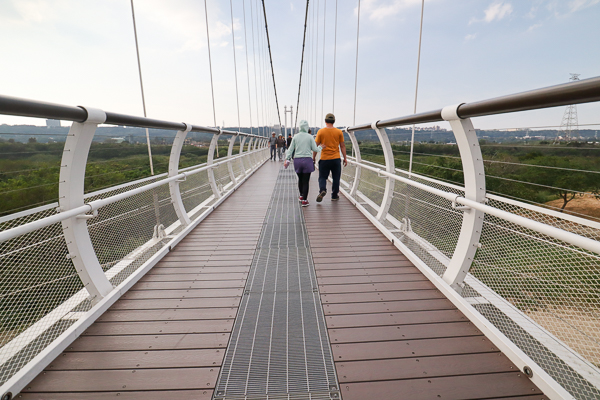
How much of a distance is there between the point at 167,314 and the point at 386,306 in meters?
1.40

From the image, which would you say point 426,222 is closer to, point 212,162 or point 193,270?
point 193,270

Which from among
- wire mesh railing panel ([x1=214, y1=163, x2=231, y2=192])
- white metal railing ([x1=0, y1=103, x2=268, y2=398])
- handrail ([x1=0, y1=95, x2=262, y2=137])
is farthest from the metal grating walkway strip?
wire mesh railing panel ([x1=214, y1=163, x2=231, y2=192])

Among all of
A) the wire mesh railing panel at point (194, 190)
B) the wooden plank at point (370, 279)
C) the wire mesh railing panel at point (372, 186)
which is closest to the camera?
the wooden plank at point (370, 279)

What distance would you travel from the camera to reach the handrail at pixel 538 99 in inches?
39.0

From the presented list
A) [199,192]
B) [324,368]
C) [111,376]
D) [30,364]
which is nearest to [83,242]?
[30,364]

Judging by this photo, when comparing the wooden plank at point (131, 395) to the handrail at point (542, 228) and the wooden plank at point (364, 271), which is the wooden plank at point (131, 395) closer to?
the wooden plank at point (364, 271)

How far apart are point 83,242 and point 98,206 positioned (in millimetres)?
225

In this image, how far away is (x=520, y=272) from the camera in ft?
5.14

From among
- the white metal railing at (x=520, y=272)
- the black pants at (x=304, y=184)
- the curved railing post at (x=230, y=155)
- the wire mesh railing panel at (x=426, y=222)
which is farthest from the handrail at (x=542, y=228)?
the curved railing post at (x=230, y=155)

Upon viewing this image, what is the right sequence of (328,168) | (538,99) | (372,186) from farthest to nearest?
(328,168) < (372,186) < (538,99)

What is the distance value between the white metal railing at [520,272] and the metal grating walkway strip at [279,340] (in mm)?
908

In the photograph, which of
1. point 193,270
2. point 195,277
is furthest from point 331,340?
Result: point 193,270

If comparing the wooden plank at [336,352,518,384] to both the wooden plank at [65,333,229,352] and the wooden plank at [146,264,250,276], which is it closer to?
the wooden plank at [65,333,229,352]

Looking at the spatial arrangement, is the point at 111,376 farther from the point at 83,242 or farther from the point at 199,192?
the point at 199,192
